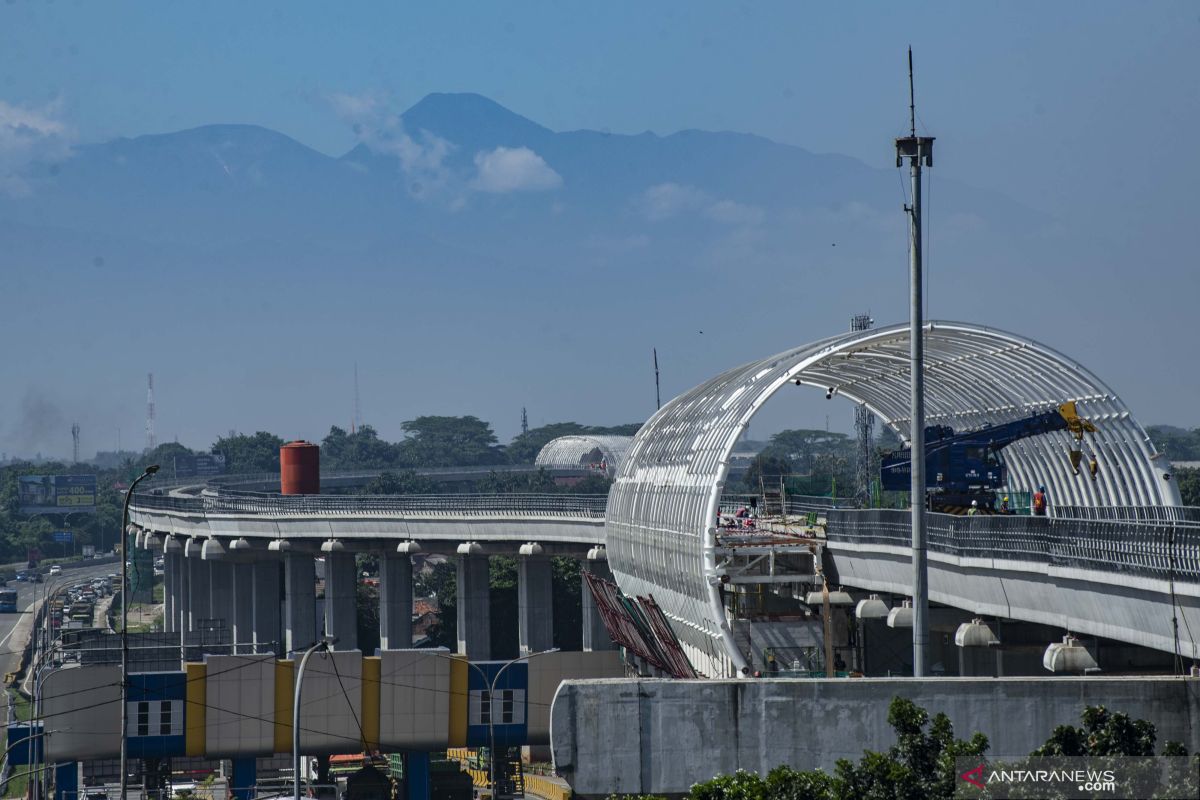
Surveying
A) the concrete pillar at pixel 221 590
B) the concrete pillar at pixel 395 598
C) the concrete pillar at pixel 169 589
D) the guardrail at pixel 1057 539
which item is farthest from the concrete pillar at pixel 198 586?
A: the guardrail at pixel 1057 539

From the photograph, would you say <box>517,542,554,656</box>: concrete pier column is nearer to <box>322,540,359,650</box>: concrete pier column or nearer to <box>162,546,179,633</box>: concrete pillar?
<box>322,540,359,650</box>: concrete pier column

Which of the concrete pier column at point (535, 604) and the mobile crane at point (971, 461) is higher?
the mobile crane at point (971, 461)

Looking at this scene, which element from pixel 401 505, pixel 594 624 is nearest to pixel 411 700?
pixel 594 624

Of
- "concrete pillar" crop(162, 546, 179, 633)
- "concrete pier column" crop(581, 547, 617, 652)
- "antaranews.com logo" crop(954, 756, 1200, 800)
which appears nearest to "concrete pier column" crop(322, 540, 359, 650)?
"concrete pier column" crop(581, 547, 617, 652)

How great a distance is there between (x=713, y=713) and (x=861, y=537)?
23906 millimetres

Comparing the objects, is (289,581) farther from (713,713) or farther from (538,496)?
(713,713)

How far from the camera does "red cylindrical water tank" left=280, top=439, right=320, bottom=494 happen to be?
125 m

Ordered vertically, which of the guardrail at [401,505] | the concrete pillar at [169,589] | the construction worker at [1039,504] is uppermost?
the construction worker at [1039,504]

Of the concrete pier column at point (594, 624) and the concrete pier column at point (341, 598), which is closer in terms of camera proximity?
the concrete pier column at point (594, 624)

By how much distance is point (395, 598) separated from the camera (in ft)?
335

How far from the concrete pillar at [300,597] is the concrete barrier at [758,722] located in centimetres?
8387

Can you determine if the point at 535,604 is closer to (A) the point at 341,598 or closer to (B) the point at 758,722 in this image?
(A) the point at 341,598

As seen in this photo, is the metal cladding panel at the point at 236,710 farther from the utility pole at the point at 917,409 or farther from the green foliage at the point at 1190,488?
the green foliage at the point at 1190,488

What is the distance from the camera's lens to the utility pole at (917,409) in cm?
3097
